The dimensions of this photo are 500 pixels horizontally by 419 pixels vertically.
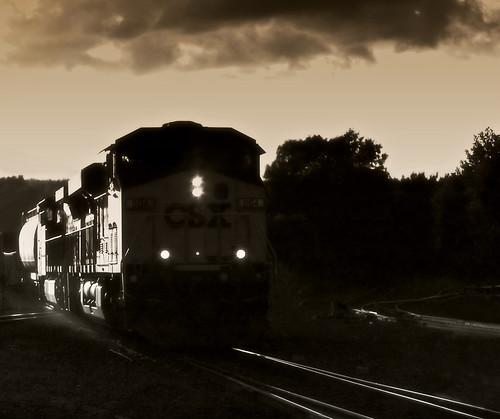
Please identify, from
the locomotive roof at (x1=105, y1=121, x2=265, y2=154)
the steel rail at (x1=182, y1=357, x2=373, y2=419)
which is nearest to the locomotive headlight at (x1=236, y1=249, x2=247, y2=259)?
the locomotive roof at (x1=105, y1=121, x2=265, y2=154)

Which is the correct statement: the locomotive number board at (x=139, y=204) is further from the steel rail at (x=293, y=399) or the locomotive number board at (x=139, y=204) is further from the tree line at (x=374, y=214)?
the tree line at (x=374, y=214)

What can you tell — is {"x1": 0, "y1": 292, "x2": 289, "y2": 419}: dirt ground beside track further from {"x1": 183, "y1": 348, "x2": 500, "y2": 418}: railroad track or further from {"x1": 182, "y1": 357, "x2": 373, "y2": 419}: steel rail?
{"x1": 183, "y1": 348, "x2": 500, "y2": 418}: railroad track

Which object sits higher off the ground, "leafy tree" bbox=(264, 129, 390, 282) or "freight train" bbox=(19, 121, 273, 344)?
"leafy tree" bbox=(264, 129, 390, 282)

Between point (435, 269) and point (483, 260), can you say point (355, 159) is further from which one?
point (483, 260)

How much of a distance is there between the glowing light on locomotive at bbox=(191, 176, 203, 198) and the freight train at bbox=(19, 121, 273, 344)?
20 mm

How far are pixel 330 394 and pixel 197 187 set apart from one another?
7.61 m

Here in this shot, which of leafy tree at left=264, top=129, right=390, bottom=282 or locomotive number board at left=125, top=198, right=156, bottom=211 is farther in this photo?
leafy tree at left=264, top=129, right=390, bottom=282

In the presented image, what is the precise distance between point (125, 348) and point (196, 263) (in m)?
2.35

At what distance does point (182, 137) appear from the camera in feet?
61.5

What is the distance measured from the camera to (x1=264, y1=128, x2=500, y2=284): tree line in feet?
188

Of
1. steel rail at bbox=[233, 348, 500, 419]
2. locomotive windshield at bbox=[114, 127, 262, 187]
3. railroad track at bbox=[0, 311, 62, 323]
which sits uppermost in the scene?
locomotive windshield at bbox=[114, 127, 262, 187]

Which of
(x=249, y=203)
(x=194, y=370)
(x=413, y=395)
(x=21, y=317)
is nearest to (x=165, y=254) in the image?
(x=249, y=203)

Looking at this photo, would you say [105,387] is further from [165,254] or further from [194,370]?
[165,254]

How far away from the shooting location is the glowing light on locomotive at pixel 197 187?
18266 millimetres
